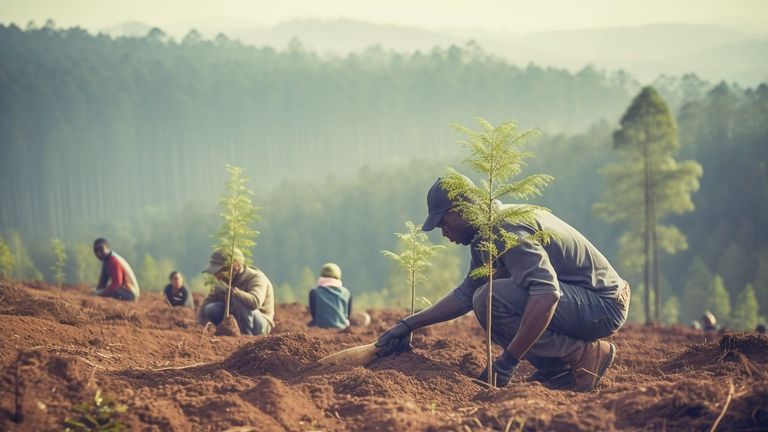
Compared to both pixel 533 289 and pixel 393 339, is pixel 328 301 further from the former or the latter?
pixel 533 289

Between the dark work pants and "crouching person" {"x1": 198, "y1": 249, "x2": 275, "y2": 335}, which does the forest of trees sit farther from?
the dark work pants

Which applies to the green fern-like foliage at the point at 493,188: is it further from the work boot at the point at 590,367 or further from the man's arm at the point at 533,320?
the work boot at the point at 590,367

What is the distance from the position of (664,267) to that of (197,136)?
8550 cm

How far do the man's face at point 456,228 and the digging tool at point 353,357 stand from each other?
1181mm

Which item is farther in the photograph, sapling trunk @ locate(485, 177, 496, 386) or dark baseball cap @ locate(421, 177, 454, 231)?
dark baseball cap @ locate(421, 177, 454, 231)

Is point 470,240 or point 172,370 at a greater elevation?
point 470,240

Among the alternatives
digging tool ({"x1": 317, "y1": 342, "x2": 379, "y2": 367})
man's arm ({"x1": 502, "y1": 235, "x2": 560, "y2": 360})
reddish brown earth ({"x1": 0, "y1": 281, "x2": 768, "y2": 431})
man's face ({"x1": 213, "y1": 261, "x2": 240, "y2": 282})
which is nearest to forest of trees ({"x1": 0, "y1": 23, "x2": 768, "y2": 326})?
man's face ({"x1": 213, "y1": 261, "x2": 240, "y2": 282})

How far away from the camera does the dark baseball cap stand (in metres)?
6.37

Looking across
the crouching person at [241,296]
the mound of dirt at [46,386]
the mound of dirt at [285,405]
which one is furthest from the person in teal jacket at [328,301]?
the mound of dirt at [46,386]

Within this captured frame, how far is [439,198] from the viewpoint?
6383 millimetres

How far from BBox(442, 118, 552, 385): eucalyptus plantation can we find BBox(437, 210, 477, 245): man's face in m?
0.06

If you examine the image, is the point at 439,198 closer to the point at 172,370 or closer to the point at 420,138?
the point at 172,370

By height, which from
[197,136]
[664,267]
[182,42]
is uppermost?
[182,42]

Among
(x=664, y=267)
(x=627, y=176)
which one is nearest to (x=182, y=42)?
(x=664, y=267)
